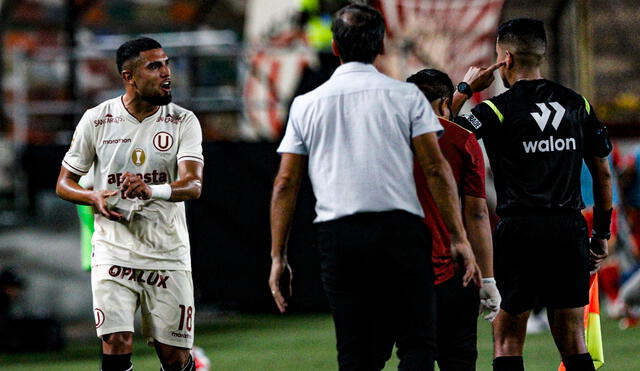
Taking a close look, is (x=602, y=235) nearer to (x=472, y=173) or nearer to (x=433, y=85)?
(x=472, y=173)

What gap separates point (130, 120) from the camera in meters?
7.39

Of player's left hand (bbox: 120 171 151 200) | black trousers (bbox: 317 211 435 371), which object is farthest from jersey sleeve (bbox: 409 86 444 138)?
player's left hand (bbox: 120 171 151 200)

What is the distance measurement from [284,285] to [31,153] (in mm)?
9708

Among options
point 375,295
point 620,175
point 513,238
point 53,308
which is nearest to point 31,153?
point 53,308

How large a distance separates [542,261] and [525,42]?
43.8 inches

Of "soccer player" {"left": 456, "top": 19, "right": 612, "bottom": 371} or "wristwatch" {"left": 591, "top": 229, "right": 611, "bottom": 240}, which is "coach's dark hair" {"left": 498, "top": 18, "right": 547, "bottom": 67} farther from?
"wristwatch" {"left": 591, "top": 229, "right": 611, "bottom": 240}

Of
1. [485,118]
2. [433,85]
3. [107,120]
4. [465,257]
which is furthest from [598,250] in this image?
[107,120]

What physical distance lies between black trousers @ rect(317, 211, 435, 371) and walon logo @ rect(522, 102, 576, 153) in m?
1.34

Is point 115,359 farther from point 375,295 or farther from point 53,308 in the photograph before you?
point 53,308

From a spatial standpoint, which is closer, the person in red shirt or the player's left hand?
the person in red shirt

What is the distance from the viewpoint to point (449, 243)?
6414 mm

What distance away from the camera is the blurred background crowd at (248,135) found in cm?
1356

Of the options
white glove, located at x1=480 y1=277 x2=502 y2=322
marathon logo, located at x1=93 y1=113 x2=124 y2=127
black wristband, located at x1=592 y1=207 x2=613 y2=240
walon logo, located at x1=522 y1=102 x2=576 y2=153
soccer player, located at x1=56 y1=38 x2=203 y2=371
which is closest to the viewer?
white glove, located at x1=480 y1=277 x2=502 y2=322

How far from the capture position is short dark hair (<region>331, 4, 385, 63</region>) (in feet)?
18.3
